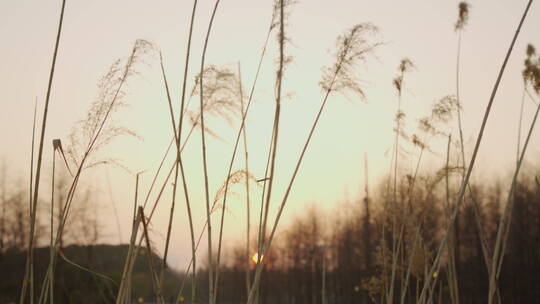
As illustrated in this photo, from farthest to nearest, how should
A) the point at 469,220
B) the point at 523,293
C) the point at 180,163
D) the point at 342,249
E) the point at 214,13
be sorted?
the point at 342,249, the point at 469,220, the point at 523,293, the point at 180,163, the point at 214,13

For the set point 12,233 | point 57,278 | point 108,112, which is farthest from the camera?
point 12,233

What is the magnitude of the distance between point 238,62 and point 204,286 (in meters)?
→ 45.0

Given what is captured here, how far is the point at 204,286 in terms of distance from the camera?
45781 mm

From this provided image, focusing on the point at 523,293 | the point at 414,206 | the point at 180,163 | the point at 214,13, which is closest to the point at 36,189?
the point at 180,163

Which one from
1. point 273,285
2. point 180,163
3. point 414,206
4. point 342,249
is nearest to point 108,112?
point 180,163

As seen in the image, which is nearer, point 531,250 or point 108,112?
point 108,112

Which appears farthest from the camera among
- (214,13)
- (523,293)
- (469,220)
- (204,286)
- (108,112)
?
(204,286)

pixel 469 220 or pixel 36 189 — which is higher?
pixel 469 220

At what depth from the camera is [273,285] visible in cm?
3997

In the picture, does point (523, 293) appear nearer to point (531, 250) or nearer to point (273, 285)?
point (531, 250)

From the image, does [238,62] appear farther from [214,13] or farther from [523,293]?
[523,293]

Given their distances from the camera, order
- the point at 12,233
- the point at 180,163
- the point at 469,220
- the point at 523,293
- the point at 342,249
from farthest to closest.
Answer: the point at 342,249 → the point at 469,220 → the point at 523,293 → the point at 12,233 → the point at 180,163

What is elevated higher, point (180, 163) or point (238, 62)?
point (238, 62)

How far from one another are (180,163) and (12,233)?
22675mm
